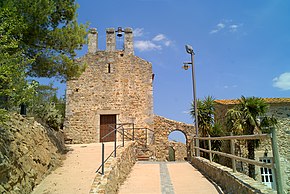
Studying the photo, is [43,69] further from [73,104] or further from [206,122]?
[206,122]

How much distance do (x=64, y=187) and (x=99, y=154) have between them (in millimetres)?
3252

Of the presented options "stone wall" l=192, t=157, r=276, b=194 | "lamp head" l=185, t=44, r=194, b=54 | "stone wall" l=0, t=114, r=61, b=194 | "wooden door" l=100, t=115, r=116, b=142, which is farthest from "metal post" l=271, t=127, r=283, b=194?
"wooden door" l=100, t=115, r=116, b=142

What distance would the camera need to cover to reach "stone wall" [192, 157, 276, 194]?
→ 3.92 metres

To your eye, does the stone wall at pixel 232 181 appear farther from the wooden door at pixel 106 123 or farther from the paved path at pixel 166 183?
the wooden door at pixel 106 123

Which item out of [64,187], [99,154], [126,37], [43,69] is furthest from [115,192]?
[126,37]

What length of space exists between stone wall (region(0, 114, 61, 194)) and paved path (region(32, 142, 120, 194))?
0.22 m

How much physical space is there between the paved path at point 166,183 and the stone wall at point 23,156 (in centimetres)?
219

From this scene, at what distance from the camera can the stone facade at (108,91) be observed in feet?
51.4

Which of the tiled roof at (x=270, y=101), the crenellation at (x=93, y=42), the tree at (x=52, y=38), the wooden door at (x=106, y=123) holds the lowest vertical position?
the wooden door at (x=106, y=123)

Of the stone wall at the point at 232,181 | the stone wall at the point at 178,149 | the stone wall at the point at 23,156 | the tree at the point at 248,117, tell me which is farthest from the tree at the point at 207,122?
the stone wall at the point at 23,156

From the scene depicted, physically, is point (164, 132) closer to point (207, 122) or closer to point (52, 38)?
point (207, 122)

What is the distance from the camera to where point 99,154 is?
29.1 ft

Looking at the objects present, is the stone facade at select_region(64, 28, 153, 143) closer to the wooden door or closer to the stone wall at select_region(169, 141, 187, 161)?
the wooden door

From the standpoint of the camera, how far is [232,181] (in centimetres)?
515
